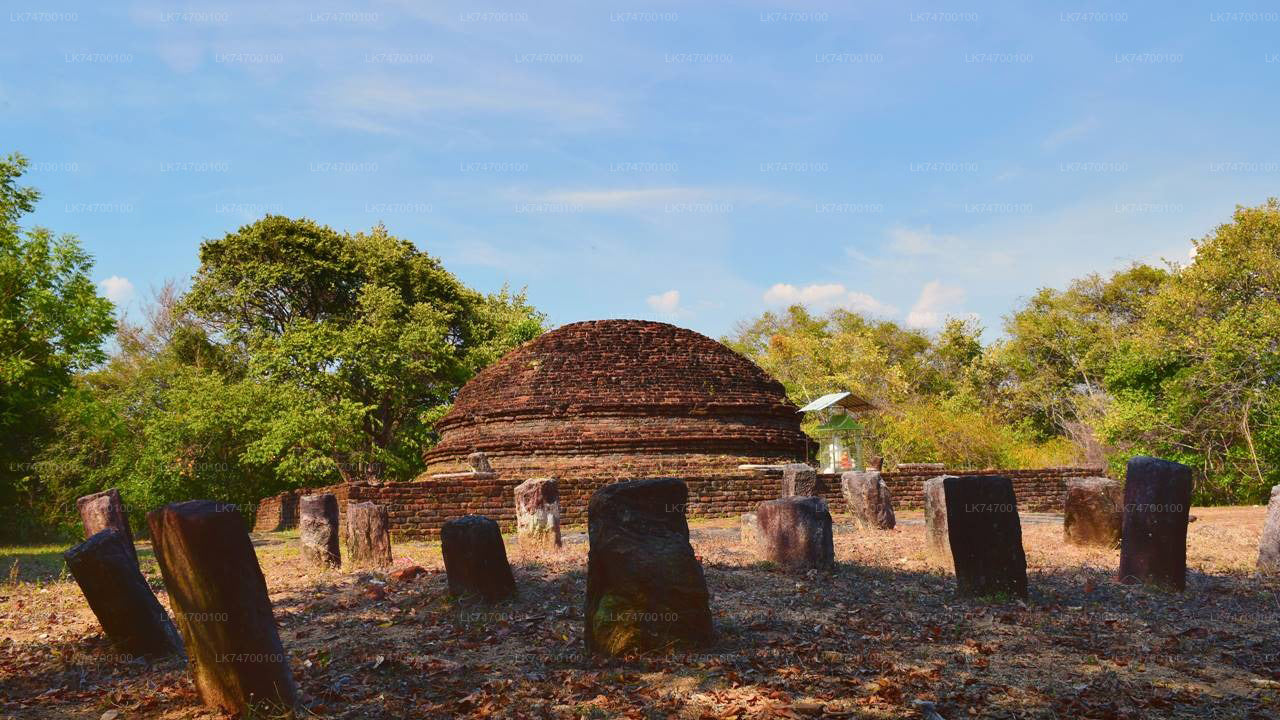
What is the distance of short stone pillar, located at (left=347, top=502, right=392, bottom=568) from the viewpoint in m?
10.4

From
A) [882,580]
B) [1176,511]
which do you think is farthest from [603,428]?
[1176,511]

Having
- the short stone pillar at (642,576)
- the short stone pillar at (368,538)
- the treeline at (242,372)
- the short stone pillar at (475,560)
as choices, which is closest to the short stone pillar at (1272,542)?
the short stone pillar at (642,576)

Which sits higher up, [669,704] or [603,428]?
[603,428]

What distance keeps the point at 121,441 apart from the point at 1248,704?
28.5 meters

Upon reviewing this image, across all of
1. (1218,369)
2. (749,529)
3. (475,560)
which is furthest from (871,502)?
(1218,369)

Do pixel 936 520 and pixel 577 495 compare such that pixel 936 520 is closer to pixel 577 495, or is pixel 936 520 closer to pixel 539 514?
pixel 539 514

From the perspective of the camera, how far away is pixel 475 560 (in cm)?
771

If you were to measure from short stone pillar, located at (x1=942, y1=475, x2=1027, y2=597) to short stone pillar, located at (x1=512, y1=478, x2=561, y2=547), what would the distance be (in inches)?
217

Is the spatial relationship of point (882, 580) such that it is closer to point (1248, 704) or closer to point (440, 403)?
point (1248, 704)

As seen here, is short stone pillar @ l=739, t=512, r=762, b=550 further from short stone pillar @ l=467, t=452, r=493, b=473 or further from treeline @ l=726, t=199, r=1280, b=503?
treeline @ l=726, t=199, r=1280, b=503

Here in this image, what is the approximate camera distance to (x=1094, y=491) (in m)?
10.9

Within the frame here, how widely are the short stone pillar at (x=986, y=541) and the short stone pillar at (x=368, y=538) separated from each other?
249 inches

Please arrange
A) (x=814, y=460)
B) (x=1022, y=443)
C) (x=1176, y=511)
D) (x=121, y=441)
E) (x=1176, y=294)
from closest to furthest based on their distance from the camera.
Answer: (x=1176, y=511), (x=1176, y=294), (x=814, y=460), (x=121, y=441), (x=1022, y=443)

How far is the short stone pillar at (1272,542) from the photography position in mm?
9359
